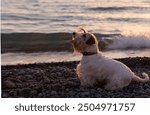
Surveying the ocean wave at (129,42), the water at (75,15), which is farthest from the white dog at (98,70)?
the water at (75,15)

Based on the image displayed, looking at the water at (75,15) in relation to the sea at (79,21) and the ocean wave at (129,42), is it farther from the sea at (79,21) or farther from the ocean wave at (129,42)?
the ocean wave at (129,42)

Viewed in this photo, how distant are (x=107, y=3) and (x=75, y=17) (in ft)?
20.3

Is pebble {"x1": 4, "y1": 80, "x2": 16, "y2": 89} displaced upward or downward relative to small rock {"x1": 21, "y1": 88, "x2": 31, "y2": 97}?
downward

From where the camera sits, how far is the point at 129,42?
52.4ft

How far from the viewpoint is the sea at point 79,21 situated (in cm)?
1430

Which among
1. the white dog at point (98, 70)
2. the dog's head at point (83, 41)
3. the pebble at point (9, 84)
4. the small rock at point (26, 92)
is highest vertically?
the dog's head at point (83, 41)

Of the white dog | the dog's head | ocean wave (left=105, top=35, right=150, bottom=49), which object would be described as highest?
the dog's head

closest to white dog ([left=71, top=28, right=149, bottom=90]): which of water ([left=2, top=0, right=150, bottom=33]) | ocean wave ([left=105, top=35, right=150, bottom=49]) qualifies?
ocean wave ([left=105, top=35, right=150, bottom=49])

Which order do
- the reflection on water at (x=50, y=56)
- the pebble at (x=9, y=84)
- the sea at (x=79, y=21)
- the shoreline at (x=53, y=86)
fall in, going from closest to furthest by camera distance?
1. the shoreline at (x=53, y=86)
2. the pebble at (x=9, y=84)
3. the reflection on water at (x=50, y=56)
4. the sea at (x=79, y=21)

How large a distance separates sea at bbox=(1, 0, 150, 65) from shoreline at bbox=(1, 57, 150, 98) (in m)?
2.12

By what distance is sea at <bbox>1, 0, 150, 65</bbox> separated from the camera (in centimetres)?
1430

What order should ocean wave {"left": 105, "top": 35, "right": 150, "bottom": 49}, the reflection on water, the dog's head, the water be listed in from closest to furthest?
the dog's head < the reflection on water < ocean wave {"left": 105, "top": 35, "right": 150, "bottom": 49} < the water

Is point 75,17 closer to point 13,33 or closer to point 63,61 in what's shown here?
point 13,33

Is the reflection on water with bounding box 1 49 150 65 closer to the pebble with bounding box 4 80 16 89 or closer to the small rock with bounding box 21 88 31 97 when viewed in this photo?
the pebble with bounding box 4 80 16 89
